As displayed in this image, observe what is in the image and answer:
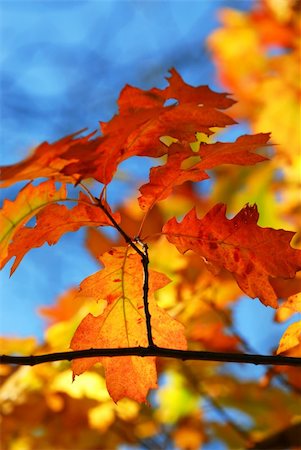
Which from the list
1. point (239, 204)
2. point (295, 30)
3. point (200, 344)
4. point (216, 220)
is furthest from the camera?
point (295, 30)

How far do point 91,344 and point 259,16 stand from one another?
2.85 meters

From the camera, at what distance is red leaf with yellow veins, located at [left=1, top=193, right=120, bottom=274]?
0.76 metres

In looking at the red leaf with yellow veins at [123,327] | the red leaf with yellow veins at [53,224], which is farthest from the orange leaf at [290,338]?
the red leaf with yellow veins at [53,224]

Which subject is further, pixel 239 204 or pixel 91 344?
pixel 239 204

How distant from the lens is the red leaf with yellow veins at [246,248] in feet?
2.41

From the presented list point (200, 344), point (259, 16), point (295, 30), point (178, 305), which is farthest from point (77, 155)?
point (259, 16)

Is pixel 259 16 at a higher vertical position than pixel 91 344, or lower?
higher

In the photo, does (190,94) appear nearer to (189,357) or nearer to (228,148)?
(228,148)

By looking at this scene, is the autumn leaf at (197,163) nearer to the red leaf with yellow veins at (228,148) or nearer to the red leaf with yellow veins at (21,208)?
the red leaf with yellow veins at (228,148)

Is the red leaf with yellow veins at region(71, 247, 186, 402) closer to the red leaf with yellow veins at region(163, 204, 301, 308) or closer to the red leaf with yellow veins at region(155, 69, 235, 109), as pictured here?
the red leaf with yellow veins at region(163, 204, 301, 308)

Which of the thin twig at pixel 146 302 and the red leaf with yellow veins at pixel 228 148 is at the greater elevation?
the red leaf with yellow veins at pixel 228 148

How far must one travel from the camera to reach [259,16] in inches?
129

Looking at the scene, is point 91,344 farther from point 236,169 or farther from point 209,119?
point 236,169

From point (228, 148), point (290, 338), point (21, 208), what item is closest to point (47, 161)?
point (21, 208)
